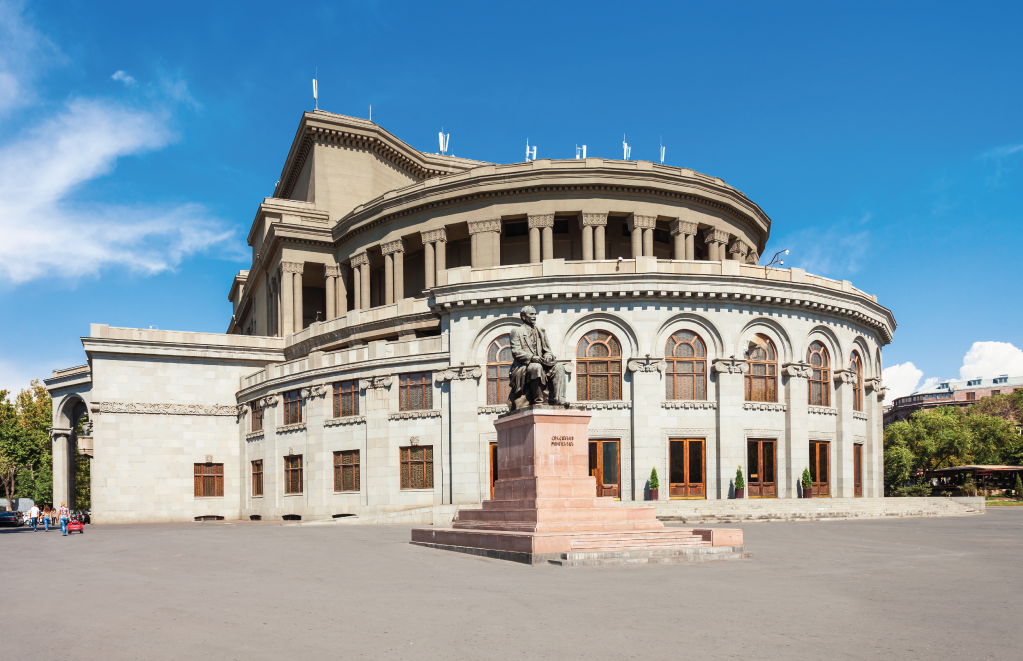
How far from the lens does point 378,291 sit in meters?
64.2

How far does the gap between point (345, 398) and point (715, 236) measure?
28.7 meters

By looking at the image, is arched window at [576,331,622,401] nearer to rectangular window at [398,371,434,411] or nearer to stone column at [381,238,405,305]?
rectangular window at [398,371,434,411]

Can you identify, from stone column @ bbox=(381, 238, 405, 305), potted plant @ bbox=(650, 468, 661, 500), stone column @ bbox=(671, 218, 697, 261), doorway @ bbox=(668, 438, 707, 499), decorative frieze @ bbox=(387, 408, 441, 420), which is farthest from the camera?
stone column @ bbox=(381, 238, 405, 305)

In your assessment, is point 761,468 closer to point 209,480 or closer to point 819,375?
point 819,375

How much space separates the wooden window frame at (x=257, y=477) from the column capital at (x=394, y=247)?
1675 centimetres

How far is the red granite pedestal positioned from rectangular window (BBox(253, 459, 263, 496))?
99.6 feet

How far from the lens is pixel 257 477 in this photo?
5041 cm

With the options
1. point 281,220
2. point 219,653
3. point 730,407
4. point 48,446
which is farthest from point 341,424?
point 48,446

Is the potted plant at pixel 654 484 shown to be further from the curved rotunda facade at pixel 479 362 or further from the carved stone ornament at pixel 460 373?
the carved stone ornament at pixel 460 373

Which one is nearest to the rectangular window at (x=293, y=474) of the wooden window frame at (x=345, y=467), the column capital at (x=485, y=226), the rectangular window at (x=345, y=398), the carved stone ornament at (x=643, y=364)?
the wooden window frame at (x=345, y=467)

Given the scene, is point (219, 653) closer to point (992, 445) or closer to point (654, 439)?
point (654, 439)

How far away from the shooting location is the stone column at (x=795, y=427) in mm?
40125

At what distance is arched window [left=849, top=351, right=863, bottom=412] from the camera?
148ft

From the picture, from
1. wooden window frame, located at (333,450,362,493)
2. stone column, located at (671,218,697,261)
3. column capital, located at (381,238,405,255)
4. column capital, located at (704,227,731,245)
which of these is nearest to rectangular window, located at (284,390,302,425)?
wooden window frame, located at (333,450,362,493)
